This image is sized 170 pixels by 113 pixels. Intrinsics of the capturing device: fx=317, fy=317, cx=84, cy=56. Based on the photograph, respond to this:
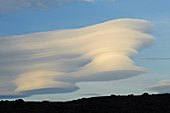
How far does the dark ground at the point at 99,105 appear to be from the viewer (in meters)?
41.8

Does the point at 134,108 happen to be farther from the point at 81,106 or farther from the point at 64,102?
the point at 64,102

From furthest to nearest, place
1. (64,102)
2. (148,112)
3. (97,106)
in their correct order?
(64,102), (97,106), (148,112)

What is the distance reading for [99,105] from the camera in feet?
146

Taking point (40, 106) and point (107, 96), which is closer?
point (40, 106)

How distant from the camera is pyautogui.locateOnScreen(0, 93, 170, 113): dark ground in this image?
41.8 m

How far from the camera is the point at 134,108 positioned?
141ft

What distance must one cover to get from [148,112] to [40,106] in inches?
581

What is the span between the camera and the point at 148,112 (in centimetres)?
4125

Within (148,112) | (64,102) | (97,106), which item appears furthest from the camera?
(64,102)

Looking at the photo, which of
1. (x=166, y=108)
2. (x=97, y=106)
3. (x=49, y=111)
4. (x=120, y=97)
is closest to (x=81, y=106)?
(x=97, y=106)

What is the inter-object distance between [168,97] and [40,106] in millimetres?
20435

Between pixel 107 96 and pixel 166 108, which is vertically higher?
pixel 107 96

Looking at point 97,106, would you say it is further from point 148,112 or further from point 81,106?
point 148,112

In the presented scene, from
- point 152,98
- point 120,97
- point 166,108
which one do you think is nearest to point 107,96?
point 120,97
